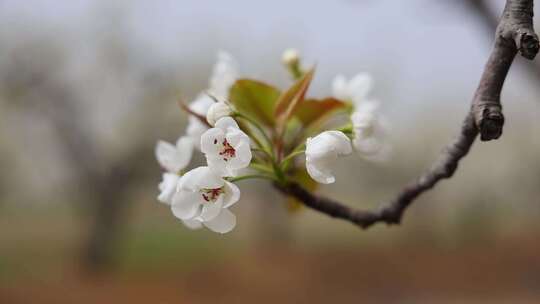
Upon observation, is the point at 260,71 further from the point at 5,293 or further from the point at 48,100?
the point at 5,293

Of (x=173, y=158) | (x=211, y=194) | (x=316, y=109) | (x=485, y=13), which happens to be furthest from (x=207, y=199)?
(x=485, y=13)

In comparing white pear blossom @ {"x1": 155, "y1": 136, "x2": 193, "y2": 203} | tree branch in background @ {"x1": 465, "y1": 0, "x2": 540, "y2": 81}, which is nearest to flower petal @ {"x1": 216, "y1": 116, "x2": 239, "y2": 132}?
white pear blossom @ {"x1": 155, "y1": 136, "x2": 193, "y2": 203}

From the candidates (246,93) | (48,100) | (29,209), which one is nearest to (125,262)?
(29,209)

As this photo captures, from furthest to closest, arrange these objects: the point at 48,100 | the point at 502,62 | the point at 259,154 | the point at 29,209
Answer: the point at 29,209 → the point at 48,100 → the point at 259,154 → the point at 502,62

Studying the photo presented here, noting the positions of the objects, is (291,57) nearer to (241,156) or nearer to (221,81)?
(221,81)

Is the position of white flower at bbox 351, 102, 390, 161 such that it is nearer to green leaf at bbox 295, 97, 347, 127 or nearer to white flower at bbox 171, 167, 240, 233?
green leaf at bbox 295, 97, 347, 127

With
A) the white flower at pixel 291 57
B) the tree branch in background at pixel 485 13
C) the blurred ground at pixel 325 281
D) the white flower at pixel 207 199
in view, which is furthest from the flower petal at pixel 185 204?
the blurred ground at pixel 325 281
